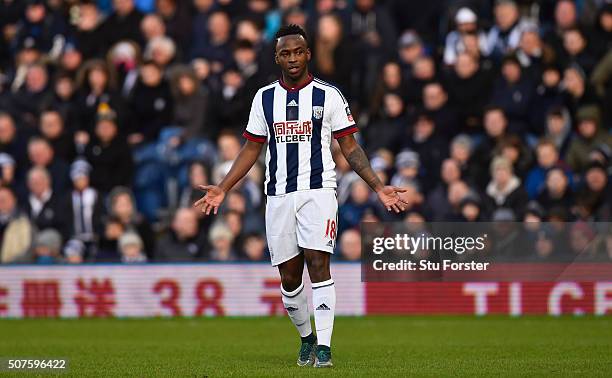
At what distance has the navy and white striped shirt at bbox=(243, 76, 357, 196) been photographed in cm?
1018

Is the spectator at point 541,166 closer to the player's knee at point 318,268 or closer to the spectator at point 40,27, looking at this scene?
the player's knee at point 318,268

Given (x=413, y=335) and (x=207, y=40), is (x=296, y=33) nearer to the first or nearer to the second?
(x=413, y=335)

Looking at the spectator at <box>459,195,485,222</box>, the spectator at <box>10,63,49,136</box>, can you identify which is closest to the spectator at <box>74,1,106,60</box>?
the spectator at <box>10,63,49,136</box>

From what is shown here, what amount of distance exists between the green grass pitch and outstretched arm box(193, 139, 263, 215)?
4.18 ft

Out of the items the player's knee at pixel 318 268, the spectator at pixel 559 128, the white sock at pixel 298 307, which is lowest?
the white sock at pixel 298 307

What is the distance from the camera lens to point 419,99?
19094 mm

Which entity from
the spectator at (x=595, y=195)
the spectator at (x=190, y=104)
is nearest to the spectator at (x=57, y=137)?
the spectator at (x=190, y=104)

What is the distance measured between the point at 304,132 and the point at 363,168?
0.54m

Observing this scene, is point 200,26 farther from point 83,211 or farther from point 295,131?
point 295,131

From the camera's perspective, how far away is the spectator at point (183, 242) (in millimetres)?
18141

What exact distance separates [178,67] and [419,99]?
383 cm

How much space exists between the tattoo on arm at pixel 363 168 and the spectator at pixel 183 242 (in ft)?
26.4

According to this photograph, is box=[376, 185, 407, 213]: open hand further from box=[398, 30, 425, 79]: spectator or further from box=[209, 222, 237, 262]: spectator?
box=[398, 30, 425, 79]: spectator

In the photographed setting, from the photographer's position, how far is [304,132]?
1018 centimetres
